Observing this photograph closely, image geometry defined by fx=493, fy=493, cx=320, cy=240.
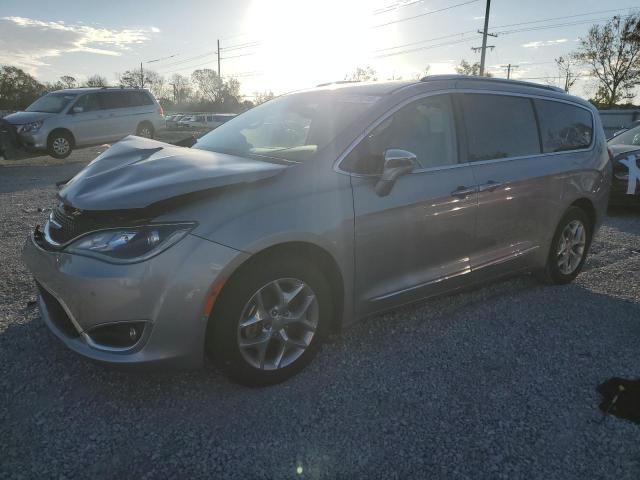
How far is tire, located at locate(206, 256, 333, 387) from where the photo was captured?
→ 2.51 meters

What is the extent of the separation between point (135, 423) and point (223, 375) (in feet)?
1.65

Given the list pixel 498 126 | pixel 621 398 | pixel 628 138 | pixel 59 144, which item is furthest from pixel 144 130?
pixel 621 398

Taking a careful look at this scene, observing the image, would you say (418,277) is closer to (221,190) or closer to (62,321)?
(221,190)

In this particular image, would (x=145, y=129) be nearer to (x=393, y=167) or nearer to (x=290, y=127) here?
(x=290, y=127)

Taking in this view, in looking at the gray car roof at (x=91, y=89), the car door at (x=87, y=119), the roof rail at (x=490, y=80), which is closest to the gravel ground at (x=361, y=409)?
the roof rail at (x=490, y=80)

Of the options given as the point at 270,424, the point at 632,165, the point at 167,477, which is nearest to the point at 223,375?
the point at 270,424

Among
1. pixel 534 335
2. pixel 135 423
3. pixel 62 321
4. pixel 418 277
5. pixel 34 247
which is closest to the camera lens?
pixel 135 423

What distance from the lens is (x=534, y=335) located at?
3588 millimetres

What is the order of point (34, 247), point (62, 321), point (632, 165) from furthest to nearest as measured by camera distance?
point (632, 165), point (34, 247), point (62, 321)

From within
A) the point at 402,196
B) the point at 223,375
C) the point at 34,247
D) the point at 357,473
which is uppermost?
the point at 402,196

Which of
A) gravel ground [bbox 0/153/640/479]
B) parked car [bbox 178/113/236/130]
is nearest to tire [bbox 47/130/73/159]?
gravel ground [bbox 0/153/640/479]

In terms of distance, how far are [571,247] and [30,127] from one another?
525 inches

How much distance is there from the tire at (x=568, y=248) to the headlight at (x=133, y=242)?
3.41m

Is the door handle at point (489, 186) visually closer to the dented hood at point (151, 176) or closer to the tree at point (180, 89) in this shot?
the dented hood at point (151, 176)
